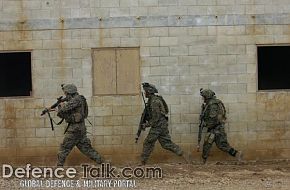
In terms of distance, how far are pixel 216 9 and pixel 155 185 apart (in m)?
4.29

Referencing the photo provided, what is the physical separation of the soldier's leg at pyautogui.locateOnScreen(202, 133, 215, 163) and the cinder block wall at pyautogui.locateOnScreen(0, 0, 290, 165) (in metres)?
0.45

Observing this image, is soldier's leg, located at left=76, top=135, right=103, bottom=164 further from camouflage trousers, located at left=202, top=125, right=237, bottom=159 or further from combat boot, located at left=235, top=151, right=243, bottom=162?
combat boot, located at left=235, top=151, right=243, bottom=162

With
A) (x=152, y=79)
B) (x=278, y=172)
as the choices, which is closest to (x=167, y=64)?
(x=152, y=79)

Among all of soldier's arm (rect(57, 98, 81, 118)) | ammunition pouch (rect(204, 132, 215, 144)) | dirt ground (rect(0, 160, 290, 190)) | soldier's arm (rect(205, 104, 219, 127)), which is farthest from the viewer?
ammunition pouch (rect(204, 132, 215, 144))

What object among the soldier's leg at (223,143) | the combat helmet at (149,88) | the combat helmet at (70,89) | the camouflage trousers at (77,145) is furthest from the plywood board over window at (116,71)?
the soldier's leg at (223,143)

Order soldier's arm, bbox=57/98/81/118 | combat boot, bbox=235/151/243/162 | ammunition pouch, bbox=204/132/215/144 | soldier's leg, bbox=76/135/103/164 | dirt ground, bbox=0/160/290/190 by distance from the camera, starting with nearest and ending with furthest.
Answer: dirt ground, bbox=0/160/290/190
soldier's arm, bbox=57/98/81/118
soldier's leg, bbox=76/135/103/164
ammunition pouch, bbox=204/132/215/144
combat boot, bbox=235/151/243/162

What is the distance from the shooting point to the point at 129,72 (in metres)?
11.8

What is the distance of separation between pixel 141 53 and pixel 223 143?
2.48 metres

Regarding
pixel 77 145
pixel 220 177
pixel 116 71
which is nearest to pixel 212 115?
pixel 220 177

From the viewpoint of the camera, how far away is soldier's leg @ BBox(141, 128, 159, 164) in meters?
11.2

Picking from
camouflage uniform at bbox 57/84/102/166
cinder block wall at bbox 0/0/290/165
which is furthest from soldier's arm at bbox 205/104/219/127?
camouflage uniform at bbox 57/84/102/166

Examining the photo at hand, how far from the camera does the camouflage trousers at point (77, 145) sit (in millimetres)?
10875

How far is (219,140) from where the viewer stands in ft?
37.9

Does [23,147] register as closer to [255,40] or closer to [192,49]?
[192,49]
